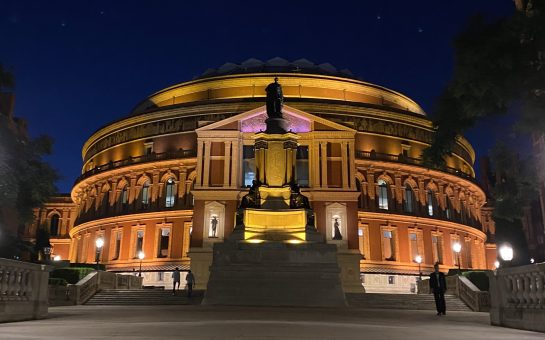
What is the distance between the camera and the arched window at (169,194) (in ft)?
192

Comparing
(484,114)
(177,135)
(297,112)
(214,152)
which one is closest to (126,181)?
(177,135)

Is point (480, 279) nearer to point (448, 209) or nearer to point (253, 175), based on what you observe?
point (253, 175)

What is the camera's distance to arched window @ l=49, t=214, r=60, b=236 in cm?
7612

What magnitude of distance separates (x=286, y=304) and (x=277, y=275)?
6.72 ft

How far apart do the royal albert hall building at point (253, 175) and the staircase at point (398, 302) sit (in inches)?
662

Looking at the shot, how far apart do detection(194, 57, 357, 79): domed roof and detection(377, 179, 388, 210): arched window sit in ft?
A: 54.0

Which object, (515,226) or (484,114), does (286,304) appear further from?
(515,226)

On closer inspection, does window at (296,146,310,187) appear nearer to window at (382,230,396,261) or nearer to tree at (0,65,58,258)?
A: window at (382,230,396,261)

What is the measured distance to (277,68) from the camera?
68.7 m

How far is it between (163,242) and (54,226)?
94.0 ft

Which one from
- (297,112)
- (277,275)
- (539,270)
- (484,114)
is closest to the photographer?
(539,270)

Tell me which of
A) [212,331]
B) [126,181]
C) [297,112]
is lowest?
[212,331]

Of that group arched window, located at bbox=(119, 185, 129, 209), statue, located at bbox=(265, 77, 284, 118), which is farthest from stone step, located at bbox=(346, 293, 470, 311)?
arched window, located at bbox=(119, 185, 129, 209)

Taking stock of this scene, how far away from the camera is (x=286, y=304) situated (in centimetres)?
2412
